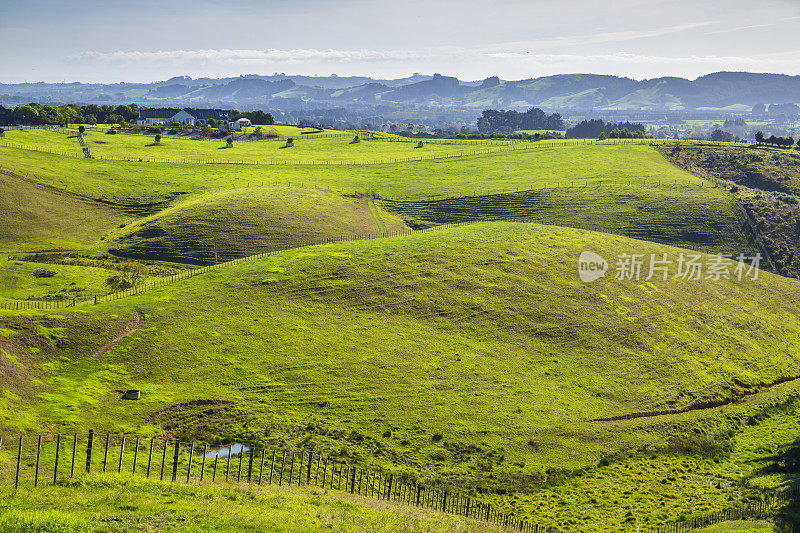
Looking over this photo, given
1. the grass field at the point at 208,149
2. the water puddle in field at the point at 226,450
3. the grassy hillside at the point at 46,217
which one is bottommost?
the water puddle in field at the point at 226,450

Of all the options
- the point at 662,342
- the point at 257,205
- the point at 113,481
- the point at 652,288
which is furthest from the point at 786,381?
the point at 257,205

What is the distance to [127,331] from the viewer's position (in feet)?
201

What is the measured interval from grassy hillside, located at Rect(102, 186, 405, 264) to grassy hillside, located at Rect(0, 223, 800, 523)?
57.8ft

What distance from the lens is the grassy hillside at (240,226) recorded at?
103875 millimetres

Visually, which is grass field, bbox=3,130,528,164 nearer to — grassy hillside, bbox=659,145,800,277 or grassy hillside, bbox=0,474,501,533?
grassy hillside, bbox=659,145,800,277

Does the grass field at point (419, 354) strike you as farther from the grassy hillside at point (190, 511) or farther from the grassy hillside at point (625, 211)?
the grassy hillside at point (625, 211)

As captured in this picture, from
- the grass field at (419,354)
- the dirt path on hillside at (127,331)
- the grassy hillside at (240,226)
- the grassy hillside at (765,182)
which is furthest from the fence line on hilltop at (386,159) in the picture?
the dirt path on hillside at (127,331)

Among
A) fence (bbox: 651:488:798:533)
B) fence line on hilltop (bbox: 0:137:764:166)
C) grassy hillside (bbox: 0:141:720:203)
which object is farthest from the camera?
fence line on hilltop (bbox: 0:137:764:166)

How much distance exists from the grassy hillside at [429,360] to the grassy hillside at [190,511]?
1294 centimetres

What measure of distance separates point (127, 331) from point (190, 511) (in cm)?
3765

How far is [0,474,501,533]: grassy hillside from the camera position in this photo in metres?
25.0

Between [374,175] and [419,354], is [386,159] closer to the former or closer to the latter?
[374,175]

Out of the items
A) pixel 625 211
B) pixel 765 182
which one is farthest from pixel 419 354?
pixel 765 182

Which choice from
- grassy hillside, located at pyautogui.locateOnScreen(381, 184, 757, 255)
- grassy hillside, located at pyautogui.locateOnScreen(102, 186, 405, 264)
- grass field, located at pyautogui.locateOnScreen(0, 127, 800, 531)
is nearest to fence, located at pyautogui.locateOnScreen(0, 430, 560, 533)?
grass field, located at pyautogui.locateOnScreen(0, 127, 800, 531)
